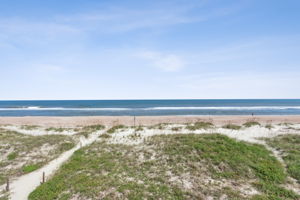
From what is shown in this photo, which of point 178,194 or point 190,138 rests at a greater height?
point 190,138

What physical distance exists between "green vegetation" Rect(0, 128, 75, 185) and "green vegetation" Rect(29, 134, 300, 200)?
286 cm

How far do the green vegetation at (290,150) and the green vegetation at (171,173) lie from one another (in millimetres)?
666

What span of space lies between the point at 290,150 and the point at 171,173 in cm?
1059

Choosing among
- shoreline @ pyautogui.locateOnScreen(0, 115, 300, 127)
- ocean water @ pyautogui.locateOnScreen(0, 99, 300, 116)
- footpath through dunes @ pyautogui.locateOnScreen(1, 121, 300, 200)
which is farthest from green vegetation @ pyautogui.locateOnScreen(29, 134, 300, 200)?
ocean water @ pyautogui.locateOnScreen(0, 99, 300, 116)

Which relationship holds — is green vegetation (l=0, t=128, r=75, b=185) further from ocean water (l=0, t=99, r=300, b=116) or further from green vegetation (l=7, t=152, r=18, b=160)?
ocean water (l=0, t=99, r=300, b=116)

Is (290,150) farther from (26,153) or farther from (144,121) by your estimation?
(144,121)

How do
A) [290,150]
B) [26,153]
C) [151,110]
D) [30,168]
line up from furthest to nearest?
[151,110]
[26,153]
[290,150]
[30,168]

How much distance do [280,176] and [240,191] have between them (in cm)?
332

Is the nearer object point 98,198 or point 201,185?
point 98,198

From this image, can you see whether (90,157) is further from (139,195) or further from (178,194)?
(178,194)

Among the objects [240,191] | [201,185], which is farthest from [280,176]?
[201,185]

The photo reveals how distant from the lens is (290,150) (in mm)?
14547

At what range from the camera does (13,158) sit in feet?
48.9

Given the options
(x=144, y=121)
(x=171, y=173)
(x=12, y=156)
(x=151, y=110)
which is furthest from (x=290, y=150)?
(x=151, y=110)
